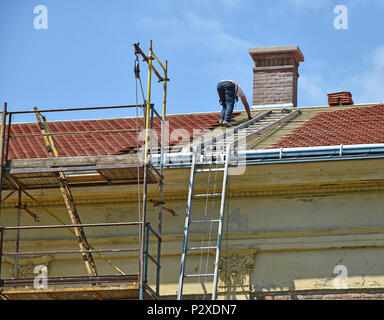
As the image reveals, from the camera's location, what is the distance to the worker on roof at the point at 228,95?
60.7ft

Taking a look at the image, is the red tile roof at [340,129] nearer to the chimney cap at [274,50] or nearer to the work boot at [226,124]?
the work boot at [226,124]

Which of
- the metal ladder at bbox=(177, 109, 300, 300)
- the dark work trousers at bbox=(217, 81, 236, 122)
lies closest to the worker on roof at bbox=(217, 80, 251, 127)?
the dark work trousers at bbox=(217, 81, 236, 122)

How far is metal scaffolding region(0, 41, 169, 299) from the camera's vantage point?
47.4 ft

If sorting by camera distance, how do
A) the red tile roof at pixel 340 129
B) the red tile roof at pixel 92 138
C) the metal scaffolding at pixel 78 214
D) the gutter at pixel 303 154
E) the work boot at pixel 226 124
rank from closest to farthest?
the metal scaffolding at pixel 78 214
the gutter at pixel 303 154
the red tile roof at pixel 340 129
the red tile roof at pixel 92 138
the work boot at pixel 226 124

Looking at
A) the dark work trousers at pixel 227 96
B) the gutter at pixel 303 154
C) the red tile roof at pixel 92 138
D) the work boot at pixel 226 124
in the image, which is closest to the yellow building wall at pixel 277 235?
the gutter at pixel 303 154

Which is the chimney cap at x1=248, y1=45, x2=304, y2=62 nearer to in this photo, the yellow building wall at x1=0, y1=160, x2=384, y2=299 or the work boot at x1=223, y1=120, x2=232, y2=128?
the work boot at x1=223, y1=120, x2=232, y2=128

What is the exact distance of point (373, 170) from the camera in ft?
50.0

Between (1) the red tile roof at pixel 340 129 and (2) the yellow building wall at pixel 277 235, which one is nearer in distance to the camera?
(2) the yellow building wall at pixel 277 235

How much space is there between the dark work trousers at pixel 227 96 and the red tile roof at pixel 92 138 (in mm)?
311

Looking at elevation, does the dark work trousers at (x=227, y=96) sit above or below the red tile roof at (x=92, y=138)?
above

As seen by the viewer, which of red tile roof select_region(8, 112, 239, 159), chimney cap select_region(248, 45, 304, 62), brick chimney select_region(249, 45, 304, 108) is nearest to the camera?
red tile roof select_region(8, 112, 239, 159)

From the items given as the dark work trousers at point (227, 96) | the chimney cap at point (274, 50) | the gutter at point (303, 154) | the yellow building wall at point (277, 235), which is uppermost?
the chimney cap at point (274, 50)
